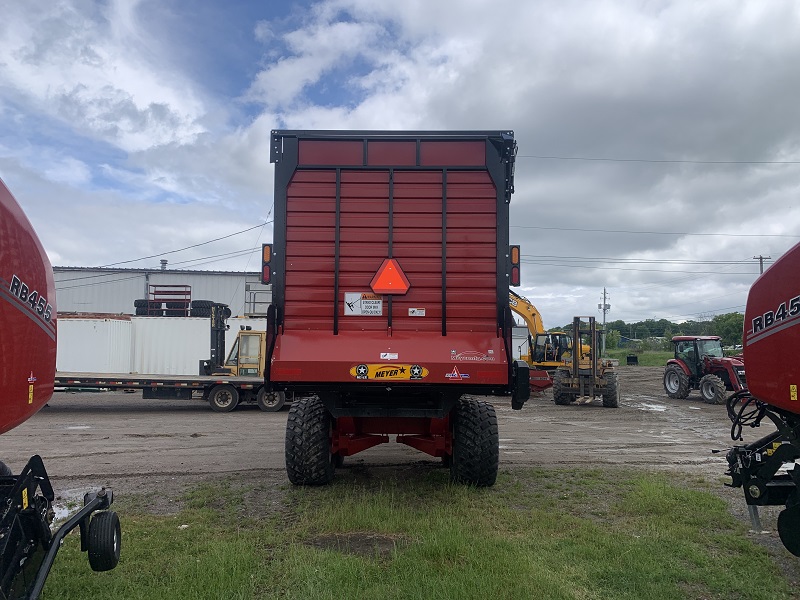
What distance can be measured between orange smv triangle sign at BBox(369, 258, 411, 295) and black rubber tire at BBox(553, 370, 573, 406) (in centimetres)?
1500

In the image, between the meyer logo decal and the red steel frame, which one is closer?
the meyer logo decal

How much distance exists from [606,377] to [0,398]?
18229 millimetres

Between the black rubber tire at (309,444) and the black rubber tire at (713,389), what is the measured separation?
16.8m

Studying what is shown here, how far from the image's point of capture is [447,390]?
18.6 feet

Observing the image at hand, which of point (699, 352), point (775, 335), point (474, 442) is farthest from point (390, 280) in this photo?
point (699, 352)

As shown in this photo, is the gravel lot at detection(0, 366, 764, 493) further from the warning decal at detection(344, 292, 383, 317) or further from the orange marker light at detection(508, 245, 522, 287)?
the orange marker light at detection(508, 245, 522, 287)

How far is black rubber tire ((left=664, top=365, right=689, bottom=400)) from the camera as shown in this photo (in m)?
21.3

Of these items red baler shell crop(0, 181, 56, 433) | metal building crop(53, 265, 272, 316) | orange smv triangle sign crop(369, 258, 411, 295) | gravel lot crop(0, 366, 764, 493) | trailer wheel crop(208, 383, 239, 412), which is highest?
metal building crop(53, 265, 272, 316)

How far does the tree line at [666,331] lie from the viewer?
5569 cm

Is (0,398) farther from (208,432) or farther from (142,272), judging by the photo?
(142,272)

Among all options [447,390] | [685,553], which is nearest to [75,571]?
[447,390]

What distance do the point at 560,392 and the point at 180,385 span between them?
11667 mm

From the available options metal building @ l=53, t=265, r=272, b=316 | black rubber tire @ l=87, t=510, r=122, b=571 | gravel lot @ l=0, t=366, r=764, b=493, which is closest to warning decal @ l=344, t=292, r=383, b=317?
gravel lot @ l=0, t=366, r=764, b=493

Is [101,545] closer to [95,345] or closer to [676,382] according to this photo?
[95,345]
